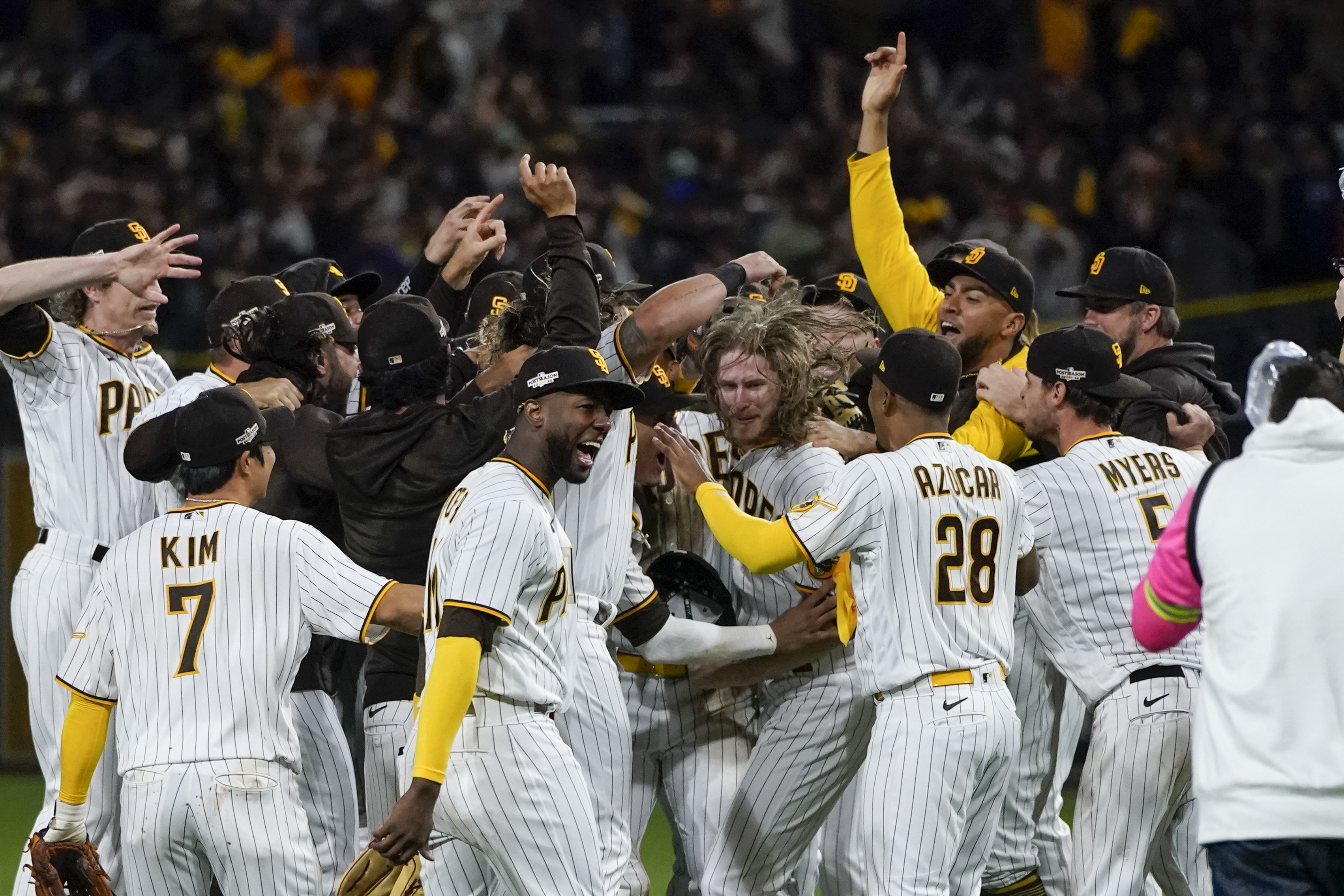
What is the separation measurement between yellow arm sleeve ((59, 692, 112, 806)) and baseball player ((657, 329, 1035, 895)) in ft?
6.46

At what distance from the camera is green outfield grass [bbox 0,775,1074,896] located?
8.64 metres

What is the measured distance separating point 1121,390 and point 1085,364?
6.3 inches

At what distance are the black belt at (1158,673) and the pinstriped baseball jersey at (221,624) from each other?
8.72ft

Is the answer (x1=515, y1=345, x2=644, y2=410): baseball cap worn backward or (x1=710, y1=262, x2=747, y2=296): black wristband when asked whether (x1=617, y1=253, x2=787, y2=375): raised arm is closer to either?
(x1=710, y1=262, x2=747, y2=296): black wristband

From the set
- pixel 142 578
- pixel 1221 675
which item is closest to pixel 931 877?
pixel 1221 675

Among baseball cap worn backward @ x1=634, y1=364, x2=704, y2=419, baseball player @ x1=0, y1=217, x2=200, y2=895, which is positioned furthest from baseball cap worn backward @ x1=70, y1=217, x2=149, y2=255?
baseball cap worn backward @ x1=634, y1=364, x2=704, y2=419

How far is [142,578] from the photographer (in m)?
4.93

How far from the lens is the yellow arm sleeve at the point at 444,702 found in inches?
174

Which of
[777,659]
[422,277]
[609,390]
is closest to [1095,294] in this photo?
[777,659]

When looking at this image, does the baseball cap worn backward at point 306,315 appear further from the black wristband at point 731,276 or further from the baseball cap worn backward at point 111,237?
the black wristband at point 731,276

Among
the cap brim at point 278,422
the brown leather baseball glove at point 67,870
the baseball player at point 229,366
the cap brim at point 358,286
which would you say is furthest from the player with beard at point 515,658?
the cap brim at point 358,286

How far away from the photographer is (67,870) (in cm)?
526

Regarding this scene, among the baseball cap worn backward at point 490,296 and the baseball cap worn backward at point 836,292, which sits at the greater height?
the baseball cap worn backward at point 490,296

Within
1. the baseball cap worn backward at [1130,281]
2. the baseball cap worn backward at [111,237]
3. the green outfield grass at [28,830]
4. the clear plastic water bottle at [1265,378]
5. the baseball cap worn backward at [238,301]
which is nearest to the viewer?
the clear plastic water bottle at [1265,378]
